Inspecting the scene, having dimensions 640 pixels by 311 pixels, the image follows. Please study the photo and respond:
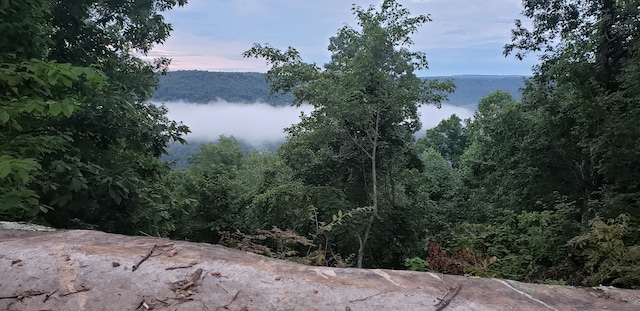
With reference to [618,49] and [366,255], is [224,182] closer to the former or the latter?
[366,255]

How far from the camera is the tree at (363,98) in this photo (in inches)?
392

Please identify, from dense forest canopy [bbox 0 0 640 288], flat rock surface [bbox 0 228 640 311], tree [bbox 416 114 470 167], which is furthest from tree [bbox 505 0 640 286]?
tree [bbox 416 114 470 167]

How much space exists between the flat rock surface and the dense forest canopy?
0.67 meters

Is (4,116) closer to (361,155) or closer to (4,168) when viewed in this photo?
(4,168)

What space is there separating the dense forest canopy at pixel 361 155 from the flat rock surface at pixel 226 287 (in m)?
0.67

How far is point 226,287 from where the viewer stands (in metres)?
1.90

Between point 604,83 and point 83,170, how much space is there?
10346mm

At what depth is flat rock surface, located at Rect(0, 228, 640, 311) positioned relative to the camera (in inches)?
70.5

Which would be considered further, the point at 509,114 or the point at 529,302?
the point at 509,114

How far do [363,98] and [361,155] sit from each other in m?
1.93

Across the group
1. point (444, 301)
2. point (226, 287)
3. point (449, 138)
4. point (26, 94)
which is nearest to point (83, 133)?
point (26, 94)

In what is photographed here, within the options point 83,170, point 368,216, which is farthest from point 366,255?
point 83,170

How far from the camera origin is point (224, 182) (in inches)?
528

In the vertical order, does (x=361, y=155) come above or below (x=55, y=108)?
below
